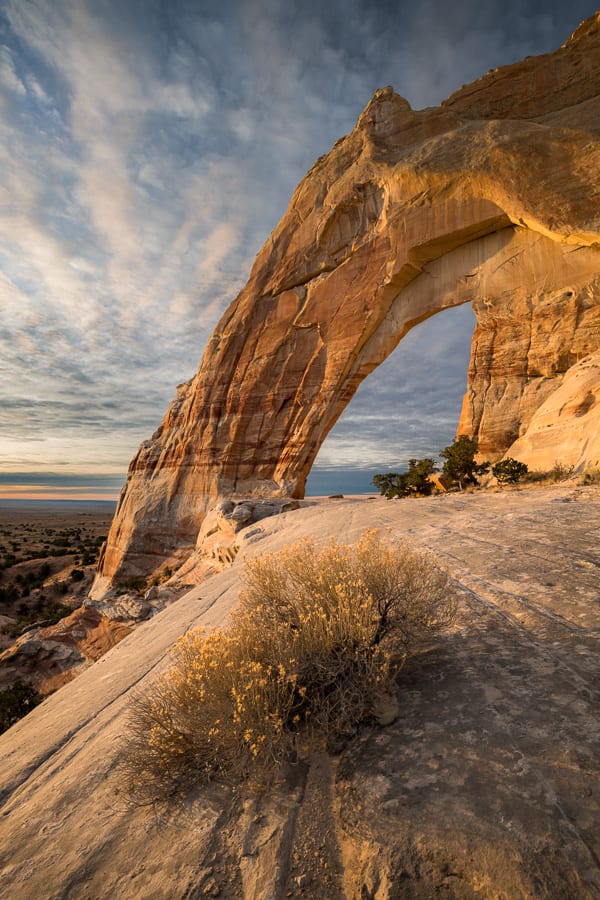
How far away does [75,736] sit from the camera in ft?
11.2

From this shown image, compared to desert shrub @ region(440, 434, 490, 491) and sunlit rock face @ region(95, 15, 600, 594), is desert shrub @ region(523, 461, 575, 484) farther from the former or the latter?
desert shrub @ region(440, 434, 490, 491)

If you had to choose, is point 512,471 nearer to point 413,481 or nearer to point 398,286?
point 413,481

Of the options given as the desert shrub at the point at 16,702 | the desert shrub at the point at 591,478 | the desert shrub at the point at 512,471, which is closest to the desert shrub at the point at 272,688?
the desert shrub at the point at 591,478

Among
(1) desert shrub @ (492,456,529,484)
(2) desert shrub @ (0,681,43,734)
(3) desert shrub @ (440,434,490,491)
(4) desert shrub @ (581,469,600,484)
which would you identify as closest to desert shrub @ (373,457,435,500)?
(3) desert shrub @ (440,434,490,491)

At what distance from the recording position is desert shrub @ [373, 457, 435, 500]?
1725cm

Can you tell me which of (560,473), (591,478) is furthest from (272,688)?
(560,473)

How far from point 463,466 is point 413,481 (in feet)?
9.12

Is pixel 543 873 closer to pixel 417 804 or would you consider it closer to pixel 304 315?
pixel 417 804

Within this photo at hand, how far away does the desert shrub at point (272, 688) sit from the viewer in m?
1.96

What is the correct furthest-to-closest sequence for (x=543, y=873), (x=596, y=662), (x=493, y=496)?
(x=493, y=496) → (x=596, y=662) → (x=543, y=873)

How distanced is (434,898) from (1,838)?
242 cm

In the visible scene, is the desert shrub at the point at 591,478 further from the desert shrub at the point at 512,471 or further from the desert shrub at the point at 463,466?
the desert shrub at the point at 463,466

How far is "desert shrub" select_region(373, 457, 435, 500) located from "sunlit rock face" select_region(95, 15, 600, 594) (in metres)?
2.73

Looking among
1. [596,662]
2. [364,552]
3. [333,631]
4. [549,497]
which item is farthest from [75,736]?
[549,497]
